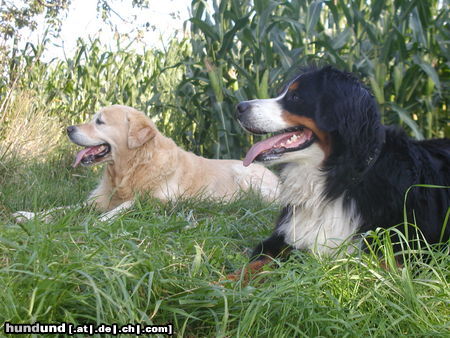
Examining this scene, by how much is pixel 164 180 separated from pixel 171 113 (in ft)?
13.2

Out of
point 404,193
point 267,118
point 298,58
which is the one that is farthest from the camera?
point 298,58

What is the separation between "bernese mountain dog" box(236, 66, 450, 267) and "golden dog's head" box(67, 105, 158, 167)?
209 centimetres

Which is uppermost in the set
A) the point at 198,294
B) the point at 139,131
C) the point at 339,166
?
the point at 339,166

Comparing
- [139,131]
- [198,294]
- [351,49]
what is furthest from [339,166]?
[351,49]

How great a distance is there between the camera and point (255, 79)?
641 centimetres

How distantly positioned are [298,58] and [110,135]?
2319 mm

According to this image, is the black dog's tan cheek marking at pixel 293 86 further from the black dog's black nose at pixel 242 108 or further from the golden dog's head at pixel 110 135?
the golden dog's head at pixel 110 135

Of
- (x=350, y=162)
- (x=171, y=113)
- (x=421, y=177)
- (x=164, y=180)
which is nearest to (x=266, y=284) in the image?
(x=350, y=162)

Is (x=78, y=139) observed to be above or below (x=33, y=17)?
below

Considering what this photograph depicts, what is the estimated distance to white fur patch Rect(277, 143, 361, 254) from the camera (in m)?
2.91

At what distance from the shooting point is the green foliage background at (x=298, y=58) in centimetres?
551

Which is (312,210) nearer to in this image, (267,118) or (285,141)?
(285,141)

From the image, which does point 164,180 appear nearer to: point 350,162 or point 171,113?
point 350,162

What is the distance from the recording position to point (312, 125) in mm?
2953
